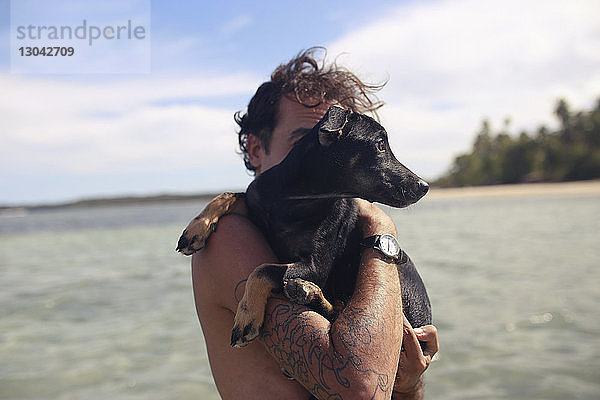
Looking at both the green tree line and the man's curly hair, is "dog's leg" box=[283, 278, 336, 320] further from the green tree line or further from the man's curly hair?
the green tree line

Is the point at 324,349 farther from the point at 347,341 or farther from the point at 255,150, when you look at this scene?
the point at 255,150

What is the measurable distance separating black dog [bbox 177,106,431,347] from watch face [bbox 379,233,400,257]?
2.6 inches

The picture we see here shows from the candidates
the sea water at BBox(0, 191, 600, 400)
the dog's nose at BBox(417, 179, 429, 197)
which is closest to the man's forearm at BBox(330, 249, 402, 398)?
the dog's nose at BBox(417, 179, 429, 197)

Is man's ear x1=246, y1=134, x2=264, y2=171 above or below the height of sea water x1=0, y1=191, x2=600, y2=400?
above

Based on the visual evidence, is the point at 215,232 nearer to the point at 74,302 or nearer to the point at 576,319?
the point at 576,319

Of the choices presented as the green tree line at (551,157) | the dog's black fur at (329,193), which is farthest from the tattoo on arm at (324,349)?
the green tree line at (551,157)

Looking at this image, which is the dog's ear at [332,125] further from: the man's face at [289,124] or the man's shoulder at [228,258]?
the man's shoulder at [228,258]

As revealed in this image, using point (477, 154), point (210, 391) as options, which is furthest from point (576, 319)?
point (477, 154)

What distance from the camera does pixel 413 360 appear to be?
2305 millimetres

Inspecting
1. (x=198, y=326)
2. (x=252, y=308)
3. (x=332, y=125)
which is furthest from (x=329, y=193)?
(x=198, y=326)

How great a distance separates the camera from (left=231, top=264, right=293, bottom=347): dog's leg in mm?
2014

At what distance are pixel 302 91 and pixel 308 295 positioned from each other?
3.29 feet

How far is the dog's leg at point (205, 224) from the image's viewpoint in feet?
7.39

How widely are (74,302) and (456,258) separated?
295 inches
